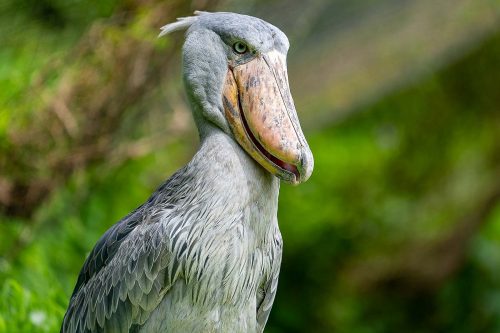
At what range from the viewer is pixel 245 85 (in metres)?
3.65

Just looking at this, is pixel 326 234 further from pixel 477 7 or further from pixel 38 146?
pixel 38 146

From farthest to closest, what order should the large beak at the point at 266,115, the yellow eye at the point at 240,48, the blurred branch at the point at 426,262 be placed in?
the blurred branch at the point at 426,262 < the yellow eye at the point at 240,48 < the large beak at the point at 266,115

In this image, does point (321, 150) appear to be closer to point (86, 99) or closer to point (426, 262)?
point (426, 262)

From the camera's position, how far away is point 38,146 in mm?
5992

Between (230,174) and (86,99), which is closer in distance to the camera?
(230,174)

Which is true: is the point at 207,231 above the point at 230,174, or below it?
below

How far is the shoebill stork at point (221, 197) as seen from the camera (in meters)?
3.62

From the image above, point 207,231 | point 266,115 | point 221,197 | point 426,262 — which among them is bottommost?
point 426,262

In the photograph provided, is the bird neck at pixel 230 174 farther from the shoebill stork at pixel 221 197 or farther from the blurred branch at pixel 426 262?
the blurred branch at pixel 426 262

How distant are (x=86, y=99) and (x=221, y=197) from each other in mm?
2629

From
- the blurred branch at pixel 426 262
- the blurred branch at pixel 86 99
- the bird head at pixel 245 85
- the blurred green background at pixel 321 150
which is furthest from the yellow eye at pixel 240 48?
the blurred branch at pixel 426 262

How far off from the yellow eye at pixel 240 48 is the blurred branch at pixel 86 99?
221cm

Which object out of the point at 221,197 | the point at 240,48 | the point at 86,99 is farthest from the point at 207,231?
the point at 86,99

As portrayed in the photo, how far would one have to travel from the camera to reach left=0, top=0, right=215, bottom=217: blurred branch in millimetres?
5930
